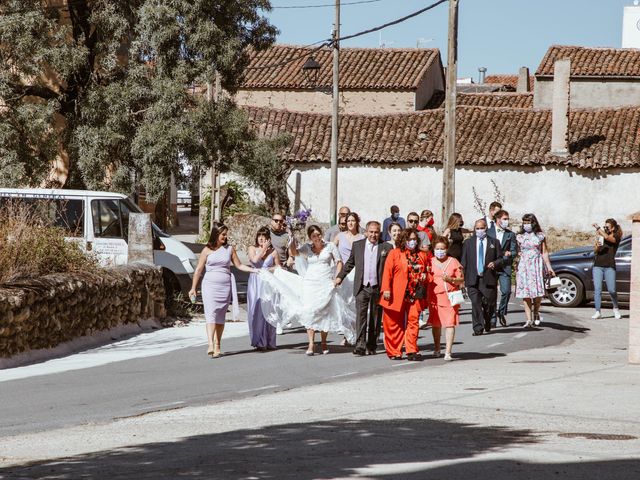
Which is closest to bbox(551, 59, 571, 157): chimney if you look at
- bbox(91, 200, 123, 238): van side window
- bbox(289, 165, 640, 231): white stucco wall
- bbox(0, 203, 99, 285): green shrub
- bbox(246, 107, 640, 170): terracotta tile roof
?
bbox(246, 107, 640, 170): terracotta tile roof

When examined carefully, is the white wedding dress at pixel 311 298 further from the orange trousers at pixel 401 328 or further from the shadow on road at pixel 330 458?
the shadow on road at pixel 330 458

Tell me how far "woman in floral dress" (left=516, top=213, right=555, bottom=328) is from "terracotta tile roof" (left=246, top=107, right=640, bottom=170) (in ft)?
72.1

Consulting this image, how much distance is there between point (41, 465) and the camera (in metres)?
8.89

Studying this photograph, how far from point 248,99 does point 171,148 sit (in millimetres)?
27675

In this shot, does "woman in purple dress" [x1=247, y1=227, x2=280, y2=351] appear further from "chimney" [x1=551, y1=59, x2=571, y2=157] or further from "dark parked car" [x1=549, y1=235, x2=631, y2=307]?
"chimney" [x1=551, y1=59, x2=571, y2=157]

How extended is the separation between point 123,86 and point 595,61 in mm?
30394

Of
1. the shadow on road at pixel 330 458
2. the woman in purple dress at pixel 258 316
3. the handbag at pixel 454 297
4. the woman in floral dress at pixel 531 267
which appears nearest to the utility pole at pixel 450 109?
the woman in floral dress at pixel 531 267

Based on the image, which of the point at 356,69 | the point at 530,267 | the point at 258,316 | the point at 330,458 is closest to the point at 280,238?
the point at 258,316

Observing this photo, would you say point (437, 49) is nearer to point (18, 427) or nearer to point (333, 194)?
point (333, 194)

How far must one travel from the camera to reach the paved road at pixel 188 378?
12.3 m

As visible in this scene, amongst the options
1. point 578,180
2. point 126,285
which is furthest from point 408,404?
point 578,180

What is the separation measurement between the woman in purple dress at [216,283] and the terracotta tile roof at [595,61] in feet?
126

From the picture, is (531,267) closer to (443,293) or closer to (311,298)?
(443,293)

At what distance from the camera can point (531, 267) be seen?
21531mm
